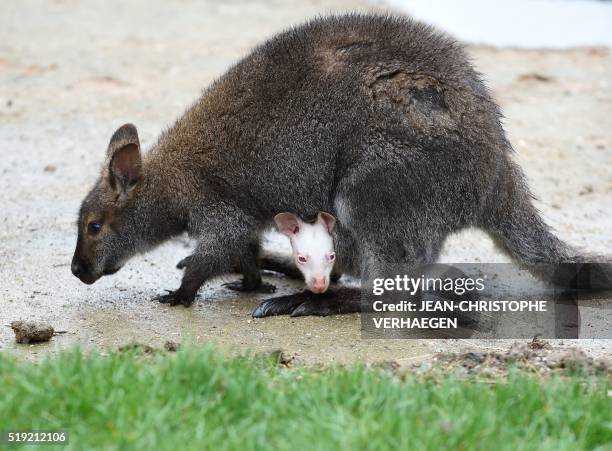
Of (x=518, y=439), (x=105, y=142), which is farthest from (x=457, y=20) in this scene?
(x=518, y=439)

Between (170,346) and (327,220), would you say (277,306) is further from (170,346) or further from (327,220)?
(170,346)

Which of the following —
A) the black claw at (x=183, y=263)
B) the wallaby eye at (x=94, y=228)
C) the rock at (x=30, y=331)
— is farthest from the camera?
the black claw at (x=183, y=263)

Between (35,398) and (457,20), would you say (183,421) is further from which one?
(457,20)

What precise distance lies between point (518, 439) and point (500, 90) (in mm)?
7306

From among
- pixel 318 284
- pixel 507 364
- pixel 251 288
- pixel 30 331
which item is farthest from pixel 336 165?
pixel 30 331

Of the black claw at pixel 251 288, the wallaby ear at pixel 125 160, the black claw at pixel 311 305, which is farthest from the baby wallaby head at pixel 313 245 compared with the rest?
the wallaby ear at pixel 125 160

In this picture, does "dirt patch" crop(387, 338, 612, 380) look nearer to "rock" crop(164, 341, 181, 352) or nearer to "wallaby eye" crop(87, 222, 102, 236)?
"rock" crop(164, 341, 181, 352)

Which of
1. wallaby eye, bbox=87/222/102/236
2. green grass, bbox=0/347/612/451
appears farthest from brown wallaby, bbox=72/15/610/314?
green grass, bbox=0/347/612/451

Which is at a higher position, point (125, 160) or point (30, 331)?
point (125, 160)

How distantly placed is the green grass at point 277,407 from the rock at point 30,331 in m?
0.82

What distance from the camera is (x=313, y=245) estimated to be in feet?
20.0

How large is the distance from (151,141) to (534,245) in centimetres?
384

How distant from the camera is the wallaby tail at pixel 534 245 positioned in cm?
620

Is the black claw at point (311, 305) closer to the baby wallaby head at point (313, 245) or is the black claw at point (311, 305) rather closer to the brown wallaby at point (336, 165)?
the brown wallaby at point (336, 165)
